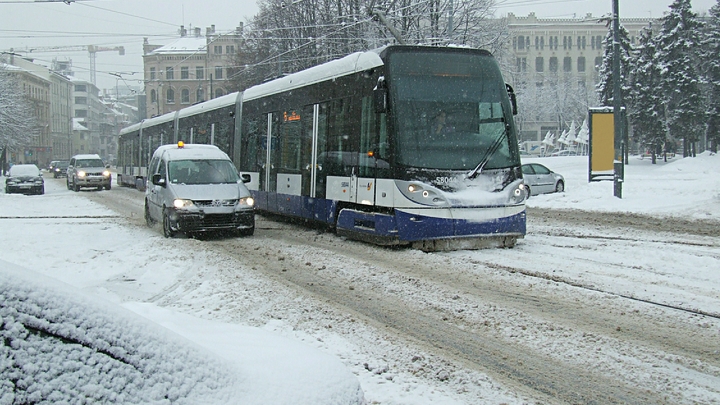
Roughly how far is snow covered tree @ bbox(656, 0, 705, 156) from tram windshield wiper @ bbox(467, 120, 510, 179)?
2047 inches

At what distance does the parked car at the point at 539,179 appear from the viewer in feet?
92.8

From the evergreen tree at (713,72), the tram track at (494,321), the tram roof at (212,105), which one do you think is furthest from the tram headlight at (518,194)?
the evergreen tree at (713,72)

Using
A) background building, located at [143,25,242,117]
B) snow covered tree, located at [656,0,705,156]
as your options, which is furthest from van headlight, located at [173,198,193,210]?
background building, located at [143,25,242,117]

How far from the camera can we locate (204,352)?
2.61m

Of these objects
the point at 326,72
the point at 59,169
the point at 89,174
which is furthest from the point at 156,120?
the point at 59,169

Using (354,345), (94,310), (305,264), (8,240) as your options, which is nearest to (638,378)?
(354,345)

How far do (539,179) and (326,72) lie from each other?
16.7 meters

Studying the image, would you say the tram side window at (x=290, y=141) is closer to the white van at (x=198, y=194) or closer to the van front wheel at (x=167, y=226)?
the white van at (x=198, y=194)

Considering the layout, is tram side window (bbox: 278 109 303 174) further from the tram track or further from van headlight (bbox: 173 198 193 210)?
the tram track

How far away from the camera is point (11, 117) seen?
58000 millimetres

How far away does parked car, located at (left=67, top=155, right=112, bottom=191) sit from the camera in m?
36.4

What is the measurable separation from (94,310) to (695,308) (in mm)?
6554

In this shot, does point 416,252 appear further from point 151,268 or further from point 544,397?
point 544,397

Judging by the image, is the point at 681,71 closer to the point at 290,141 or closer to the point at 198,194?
the point at 290,141
